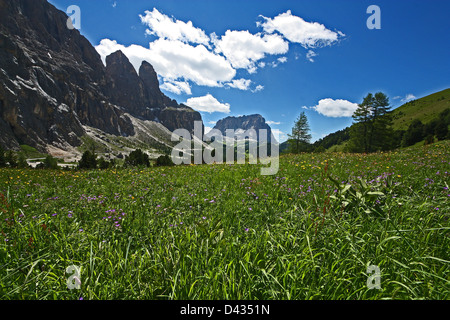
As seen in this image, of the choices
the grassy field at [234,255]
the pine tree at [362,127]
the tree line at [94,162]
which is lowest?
the grassy field at [234,255]

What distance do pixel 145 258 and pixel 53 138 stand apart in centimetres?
23454

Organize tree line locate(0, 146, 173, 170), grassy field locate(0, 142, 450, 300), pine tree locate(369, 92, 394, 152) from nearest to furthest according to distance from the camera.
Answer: grassy field locate(0, 142, 450, 300), tree line locate(0, 146, 173, 170), pine tree locate(369, 92, 394, 152)

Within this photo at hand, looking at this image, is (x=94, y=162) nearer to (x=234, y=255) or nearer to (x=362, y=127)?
(x=234, y=255)

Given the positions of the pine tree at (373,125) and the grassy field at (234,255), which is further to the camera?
the pine tree at (373,125)

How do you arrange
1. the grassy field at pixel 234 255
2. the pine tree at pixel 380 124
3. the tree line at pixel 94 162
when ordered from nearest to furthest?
the grassy field at pixel 234 255
the tree line at pixel 94 162
the pine tree at pixel 380 124

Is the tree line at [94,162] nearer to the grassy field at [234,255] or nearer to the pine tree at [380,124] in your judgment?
the grassy field at [234,255]

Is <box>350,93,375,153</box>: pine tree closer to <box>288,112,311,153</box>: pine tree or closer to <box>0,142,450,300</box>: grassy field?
<box>288,112,311,153</box>: pine tree

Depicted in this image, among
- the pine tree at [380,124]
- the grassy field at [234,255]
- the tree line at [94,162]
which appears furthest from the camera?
the pine tree at [380,124]

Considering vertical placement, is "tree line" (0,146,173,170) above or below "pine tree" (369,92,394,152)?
below

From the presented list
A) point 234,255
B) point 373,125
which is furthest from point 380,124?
point 234,255

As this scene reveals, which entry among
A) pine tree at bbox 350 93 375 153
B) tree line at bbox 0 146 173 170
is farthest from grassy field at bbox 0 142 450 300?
pine tree at bbox 350 93 375 153

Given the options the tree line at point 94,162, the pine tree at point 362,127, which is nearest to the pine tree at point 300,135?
the pine tree at point 362,127
